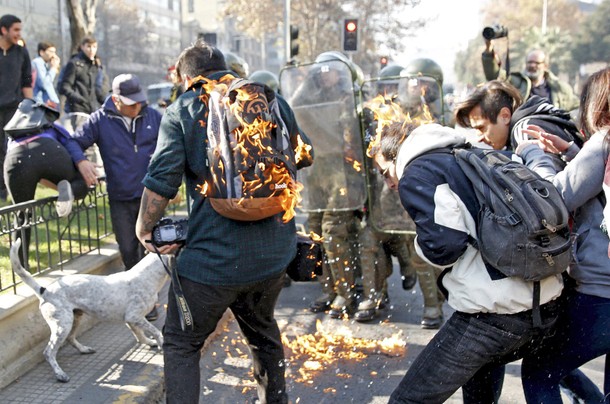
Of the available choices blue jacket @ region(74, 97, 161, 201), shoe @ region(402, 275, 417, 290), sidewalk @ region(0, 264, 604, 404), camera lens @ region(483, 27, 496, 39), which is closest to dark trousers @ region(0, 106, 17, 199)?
blue jacket @ region(74, 97, 161, 201)

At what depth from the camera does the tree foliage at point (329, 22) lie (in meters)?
31.6

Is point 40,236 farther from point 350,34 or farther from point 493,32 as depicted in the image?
point 350,34

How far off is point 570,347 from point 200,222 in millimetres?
1796

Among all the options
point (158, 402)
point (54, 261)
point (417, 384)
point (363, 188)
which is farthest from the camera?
point (363, 188)

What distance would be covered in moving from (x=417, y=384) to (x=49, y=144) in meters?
→ 3.37

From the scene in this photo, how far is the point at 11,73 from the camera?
7.51 m

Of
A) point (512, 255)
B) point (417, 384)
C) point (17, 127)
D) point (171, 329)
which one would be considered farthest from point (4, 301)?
point (512, 255)

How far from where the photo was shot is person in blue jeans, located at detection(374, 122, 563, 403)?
2576mm

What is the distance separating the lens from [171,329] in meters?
3.28

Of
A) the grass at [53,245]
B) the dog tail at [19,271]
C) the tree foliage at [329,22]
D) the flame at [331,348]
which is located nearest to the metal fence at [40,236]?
the grass at [53,245]

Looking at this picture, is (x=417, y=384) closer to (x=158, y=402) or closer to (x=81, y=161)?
(x=158, y=402)

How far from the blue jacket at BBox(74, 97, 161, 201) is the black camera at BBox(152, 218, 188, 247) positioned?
79.0 inches

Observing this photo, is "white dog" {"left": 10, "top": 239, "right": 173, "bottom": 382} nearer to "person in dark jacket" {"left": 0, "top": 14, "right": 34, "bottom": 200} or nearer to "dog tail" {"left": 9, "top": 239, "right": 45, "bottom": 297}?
"dog tail" {"left": 9, "top": 239, "right": 45, "bottom": 297}

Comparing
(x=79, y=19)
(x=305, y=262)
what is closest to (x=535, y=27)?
(x=79, y=19)
